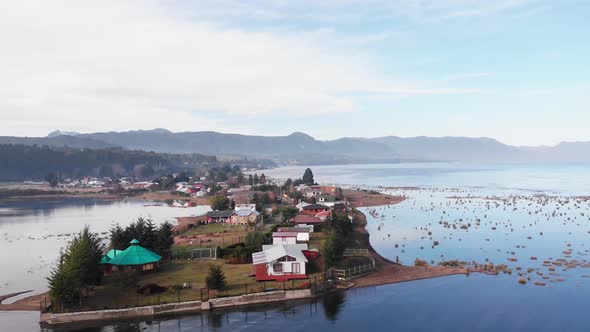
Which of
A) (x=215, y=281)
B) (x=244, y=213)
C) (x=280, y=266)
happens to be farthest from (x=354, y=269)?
(x=244, y=213)

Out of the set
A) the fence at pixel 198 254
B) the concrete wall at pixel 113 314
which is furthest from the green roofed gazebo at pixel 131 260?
the concrete wall at pixel 113 314

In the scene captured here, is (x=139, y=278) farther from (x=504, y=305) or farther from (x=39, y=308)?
(x=504, y=305)

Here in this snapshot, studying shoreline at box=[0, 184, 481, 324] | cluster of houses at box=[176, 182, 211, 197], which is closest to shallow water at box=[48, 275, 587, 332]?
shoreline at box=[0, 184, 481, 324]

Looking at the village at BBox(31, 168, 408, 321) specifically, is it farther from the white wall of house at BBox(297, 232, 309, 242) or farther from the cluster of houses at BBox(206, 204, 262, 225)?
the cluster of houses at BBox(206, 204, 262, 225)

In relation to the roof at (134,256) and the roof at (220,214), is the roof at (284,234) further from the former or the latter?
the roof at (220,214)

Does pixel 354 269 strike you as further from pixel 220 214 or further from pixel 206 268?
pixel 220 214

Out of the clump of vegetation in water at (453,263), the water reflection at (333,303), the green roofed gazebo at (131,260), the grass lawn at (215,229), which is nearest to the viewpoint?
the water reflection at (333,303)

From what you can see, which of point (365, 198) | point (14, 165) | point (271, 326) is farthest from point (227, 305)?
point (14, 165)
